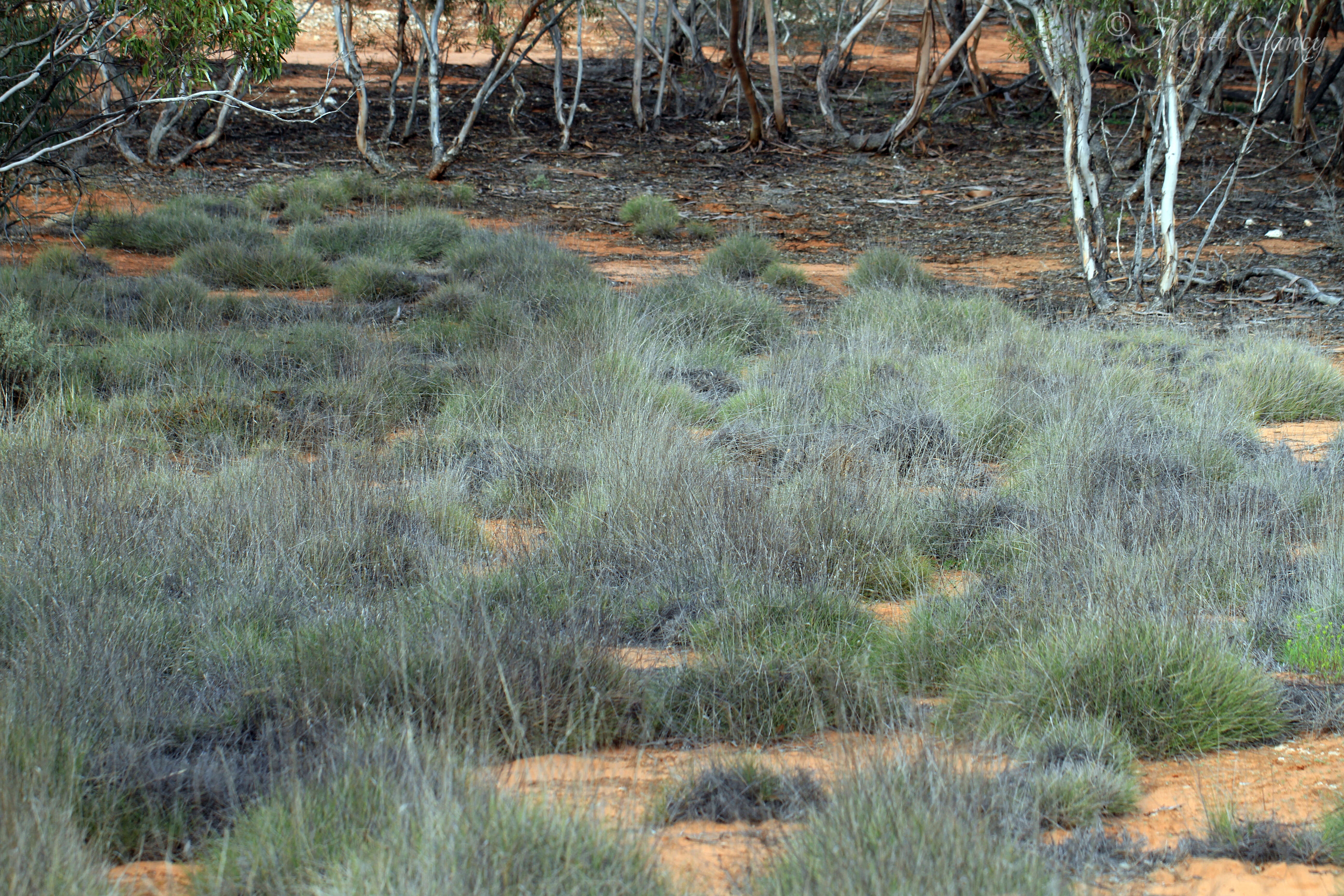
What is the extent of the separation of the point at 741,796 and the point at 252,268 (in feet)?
30.4

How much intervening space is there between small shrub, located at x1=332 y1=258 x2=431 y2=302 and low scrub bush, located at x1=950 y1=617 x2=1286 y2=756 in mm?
7797

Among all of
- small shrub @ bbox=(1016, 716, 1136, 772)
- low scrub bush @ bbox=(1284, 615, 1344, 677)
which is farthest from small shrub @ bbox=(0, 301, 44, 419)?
low scrub bush @ bbox=(1284, 615, 1344, 677)

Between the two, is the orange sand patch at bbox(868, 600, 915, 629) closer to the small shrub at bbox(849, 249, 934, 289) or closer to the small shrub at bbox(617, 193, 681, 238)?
the small shrub at bbox(849, 249, 934, 289)

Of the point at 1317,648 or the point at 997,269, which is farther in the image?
the point at 997,269

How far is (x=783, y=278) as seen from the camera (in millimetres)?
11078

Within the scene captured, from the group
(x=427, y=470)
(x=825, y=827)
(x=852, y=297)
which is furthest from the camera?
(x=852, y=297)

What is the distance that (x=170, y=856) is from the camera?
7.19 ft

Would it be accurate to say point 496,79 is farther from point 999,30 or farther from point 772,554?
point 999,30

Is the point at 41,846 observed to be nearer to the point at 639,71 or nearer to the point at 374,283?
the point at 374,283

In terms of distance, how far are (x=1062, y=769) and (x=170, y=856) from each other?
2.02 meters

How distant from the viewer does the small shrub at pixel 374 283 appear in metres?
9.71

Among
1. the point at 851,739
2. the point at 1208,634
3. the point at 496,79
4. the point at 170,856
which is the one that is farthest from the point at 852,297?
the point at 496,79

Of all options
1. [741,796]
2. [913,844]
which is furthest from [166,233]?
[913,844]

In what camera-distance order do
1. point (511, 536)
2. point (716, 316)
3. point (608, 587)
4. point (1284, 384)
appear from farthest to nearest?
point (716, 316)
point (1284, 384)
point (511, 536)
point (608, 587)
